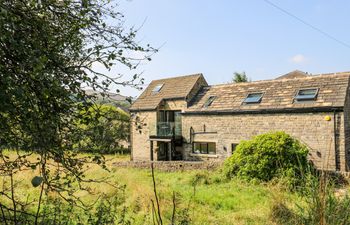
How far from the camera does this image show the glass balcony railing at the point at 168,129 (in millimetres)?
Result: 21719

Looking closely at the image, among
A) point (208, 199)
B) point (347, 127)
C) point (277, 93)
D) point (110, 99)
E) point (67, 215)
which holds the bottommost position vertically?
point (208, 199)

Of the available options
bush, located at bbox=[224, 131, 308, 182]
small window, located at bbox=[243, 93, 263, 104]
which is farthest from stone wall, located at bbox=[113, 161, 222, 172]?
small window, located at bbox=[243, 93, 263, 104]

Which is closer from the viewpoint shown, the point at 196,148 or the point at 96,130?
the point at 96,130

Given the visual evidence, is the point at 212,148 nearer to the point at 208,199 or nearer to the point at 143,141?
the point at 143,141

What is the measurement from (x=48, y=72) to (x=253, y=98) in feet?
54.8

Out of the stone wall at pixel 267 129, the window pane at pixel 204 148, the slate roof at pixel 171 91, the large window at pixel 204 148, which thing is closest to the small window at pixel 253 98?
the stone wall at pixel 267 129

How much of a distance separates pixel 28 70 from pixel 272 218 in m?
5.65

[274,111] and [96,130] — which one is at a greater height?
[274,111]

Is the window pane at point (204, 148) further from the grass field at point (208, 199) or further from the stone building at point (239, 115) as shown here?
the grass field at point (208, 199)

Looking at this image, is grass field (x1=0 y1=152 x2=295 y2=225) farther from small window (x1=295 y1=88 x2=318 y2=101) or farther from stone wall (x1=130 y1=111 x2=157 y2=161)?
stone wall (x1=130 y1=111 x2=157 y2=161)

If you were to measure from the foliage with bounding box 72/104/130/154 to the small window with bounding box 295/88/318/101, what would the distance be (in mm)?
14547

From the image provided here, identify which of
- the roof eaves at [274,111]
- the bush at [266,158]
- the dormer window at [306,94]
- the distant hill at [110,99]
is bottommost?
the bush at [266,158]

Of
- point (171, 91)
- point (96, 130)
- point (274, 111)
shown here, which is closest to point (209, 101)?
point (171, 91)

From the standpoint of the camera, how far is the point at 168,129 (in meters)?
21.9
